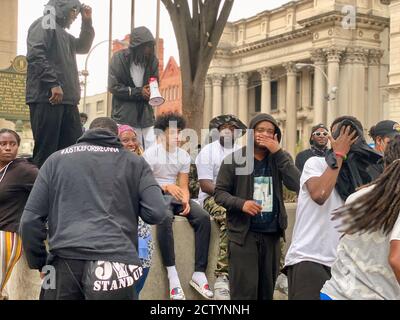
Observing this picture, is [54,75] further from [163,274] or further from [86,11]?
[163,274]

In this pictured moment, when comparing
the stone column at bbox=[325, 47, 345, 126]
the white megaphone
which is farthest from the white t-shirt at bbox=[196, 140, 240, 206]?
the stone column at bbox=[325, 47, 345, 126]

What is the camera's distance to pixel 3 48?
43.3 ft

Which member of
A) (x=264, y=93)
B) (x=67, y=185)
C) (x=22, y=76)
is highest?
(x=264, y=93)

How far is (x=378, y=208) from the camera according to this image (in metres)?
3.32

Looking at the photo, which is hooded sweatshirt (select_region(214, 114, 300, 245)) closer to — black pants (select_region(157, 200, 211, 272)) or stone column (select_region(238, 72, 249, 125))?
black pants (select_region(157, 200, 211, 272))

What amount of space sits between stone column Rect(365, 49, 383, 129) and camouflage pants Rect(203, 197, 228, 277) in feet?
170

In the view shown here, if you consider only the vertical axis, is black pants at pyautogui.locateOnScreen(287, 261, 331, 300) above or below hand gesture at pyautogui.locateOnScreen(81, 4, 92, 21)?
below

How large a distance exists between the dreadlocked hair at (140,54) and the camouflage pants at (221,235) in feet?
7.04

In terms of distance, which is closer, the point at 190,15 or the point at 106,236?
the point at 106,236

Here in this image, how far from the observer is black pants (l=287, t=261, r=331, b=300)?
4.68 m

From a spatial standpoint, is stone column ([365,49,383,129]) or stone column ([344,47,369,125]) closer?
stone column ([344,47,369,125])

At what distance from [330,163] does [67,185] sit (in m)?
1.79

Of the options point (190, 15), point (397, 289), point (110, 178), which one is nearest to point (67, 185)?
point (110, 178)
